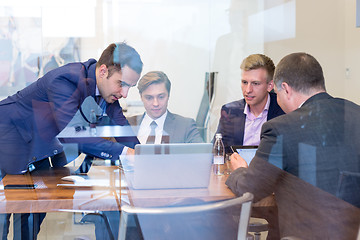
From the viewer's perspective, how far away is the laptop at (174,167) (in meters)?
1.88

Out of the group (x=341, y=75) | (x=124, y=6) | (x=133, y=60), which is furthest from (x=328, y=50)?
(x=124, y=6)

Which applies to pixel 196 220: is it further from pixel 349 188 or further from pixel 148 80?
pixel 148 80

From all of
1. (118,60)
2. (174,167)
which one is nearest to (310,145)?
(174,167)

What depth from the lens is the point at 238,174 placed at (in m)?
1.89

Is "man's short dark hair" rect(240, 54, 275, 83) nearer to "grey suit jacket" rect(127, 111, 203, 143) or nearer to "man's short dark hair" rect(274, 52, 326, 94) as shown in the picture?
"grey suit jacket" rect(127, 111, 203, 143)

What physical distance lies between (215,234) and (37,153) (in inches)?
54.8

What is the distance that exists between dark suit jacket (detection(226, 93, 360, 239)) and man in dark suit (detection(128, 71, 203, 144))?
A: 908 millimetres

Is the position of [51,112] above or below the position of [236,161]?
above

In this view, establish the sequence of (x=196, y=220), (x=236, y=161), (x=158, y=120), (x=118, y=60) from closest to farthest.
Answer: (x=196, y=220) → (x=236, y=161) → (x=118, y=60) → (x=158, y=120)

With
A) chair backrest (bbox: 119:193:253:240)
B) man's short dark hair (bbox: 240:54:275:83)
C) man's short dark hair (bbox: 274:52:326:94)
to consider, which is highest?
man's short dark hair (bbox: 240:54:275:83)

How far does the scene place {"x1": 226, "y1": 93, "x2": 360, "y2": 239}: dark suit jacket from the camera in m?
1.79

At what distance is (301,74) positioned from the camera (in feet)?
6.38

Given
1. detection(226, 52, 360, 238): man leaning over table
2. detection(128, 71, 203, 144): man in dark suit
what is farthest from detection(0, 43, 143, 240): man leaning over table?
detection(226, 52, 360, 238): man leaning over table

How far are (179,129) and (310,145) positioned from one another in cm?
112
